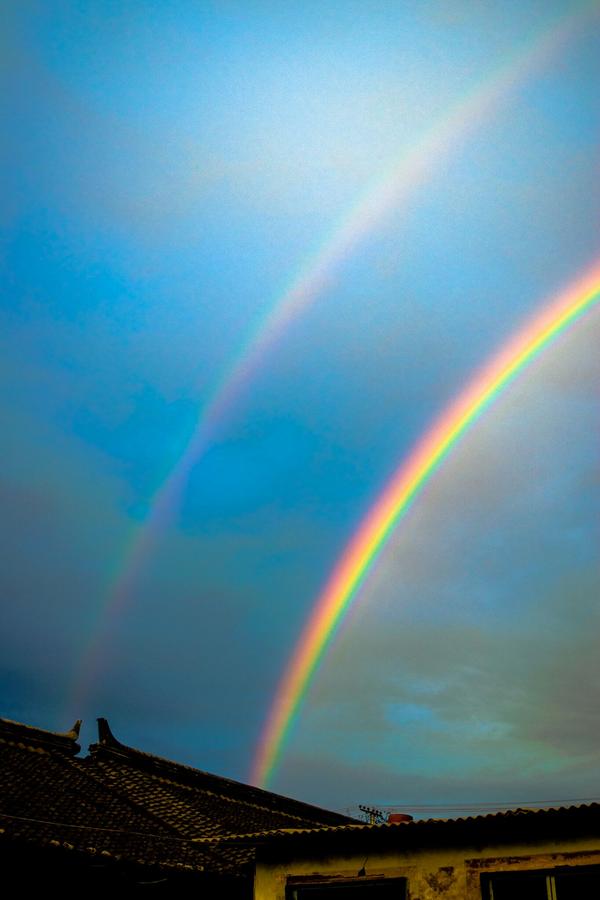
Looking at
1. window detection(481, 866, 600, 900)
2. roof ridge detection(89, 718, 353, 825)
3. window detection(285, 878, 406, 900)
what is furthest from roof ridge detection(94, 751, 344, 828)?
window detection(481, 866, 600, 900)

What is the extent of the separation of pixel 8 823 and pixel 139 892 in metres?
3.23

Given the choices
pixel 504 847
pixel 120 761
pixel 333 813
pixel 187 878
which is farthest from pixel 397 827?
pixel 333 813

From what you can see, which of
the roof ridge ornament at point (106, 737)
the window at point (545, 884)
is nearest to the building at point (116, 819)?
the roof ridge ornament at point (106, 737)

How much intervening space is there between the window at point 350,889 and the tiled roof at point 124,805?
1.32 m

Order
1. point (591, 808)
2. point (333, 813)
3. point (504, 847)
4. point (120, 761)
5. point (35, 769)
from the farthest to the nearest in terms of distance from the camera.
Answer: point (333, 813), point (120, 761), point (35, 769), point (504, 847), point (591, 808)

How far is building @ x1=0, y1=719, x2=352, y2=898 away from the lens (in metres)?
14.5

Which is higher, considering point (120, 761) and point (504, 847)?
point (120, 761)

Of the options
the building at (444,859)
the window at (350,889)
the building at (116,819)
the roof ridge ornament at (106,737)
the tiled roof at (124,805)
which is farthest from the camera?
the roof ridge ornament at (106,737)

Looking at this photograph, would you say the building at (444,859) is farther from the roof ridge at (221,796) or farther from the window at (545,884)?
the roof ridge at (221,796)

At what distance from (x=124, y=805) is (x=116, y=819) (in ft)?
5.87

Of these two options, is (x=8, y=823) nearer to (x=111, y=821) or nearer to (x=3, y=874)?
(x=3, y=874)

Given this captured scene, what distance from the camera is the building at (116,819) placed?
1454cm

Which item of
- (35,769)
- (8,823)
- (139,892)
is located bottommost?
(139,892)

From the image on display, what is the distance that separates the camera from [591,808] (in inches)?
492
